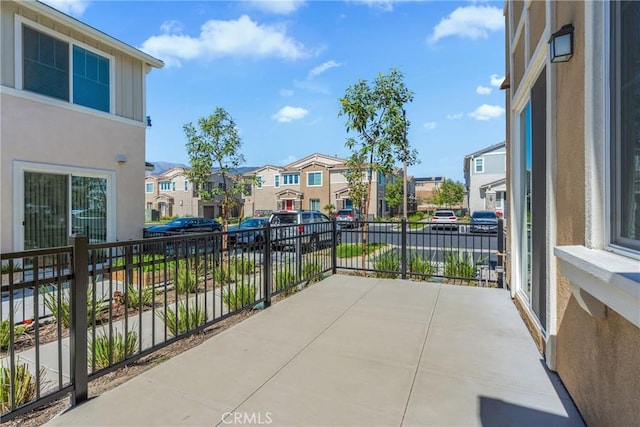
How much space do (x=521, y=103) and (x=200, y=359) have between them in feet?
16.1

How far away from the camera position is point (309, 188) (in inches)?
1369

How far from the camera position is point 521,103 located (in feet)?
14.4

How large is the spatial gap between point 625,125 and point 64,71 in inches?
380

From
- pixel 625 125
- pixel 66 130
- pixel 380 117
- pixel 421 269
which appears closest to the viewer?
pixel 625 125

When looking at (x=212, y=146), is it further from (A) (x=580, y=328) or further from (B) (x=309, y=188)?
(B) (x=309, y=188)

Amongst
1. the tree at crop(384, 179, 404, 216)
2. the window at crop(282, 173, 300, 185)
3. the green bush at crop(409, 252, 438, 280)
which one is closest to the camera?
the green bush at crop(409, 252, 438, 280)

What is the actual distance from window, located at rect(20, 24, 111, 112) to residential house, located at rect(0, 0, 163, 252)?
0.02 meters

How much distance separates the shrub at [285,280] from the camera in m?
5.07

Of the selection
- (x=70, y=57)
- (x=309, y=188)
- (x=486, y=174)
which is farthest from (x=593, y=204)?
(x=309, y=188)

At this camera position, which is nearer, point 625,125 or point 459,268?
point 625,125

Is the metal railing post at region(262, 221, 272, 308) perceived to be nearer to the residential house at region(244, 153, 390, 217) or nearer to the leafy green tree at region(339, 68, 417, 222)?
the leafy green tree at region(339, 68, 417, 222)

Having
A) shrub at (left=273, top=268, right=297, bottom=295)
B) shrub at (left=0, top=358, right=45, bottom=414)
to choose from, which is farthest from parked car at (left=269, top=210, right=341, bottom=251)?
shrub at (left=0, top=358, right=45, bottom=414)

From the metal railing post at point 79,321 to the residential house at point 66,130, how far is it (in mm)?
5934

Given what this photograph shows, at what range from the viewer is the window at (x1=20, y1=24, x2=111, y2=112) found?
6816 millimetres
